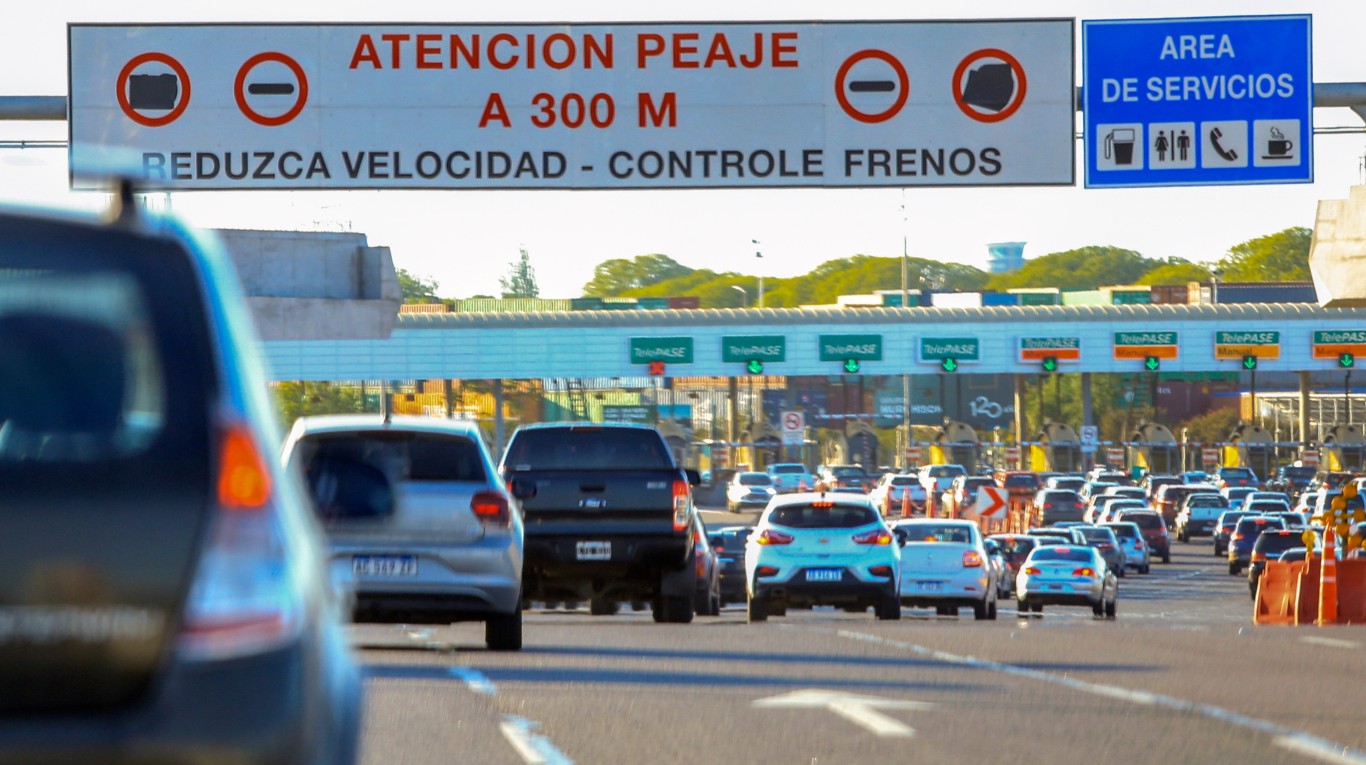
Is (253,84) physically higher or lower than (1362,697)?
higher

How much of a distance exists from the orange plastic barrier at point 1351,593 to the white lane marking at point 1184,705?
8.91 meters

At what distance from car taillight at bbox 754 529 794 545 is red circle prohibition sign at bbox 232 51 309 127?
23.3 feet

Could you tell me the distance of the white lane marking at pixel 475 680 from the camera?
41.3 ft

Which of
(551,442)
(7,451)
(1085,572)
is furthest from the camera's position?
(1085,572)

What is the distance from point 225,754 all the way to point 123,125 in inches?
771

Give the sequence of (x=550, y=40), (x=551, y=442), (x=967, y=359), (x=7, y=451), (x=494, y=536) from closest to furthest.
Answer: (x=7, y=451), (x=494, y=536), (x=551, y=442), (x=550, y=40), (x=967, y=359)

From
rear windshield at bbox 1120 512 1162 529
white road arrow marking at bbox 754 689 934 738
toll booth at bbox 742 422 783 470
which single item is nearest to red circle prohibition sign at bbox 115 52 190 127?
white road arrow marking at bbox 754 689 934 738

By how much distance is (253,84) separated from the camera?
22.3 metres

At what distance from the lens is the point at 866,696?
40.7 feet

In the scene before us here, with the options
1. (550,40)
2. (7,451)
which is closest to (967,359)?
(550,40)

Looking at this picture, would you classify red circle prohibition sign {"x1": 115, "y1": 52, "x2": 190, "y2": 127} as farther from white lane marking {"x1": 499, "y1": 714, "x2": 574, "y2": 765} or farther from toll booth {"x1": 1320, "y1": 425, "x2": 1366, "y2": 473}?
toll booth {"x1": 1320, "y1": 425, "x2": 1366, "y2": 473}

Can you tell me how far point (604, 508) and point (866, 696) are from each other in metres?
7.77

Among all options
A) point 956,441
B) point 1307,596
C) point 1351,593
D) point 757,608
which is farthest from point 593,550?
point 956,441

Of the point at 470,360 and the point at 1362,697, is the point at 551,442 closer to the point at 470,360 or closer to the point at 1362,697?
the point at 1362,697
